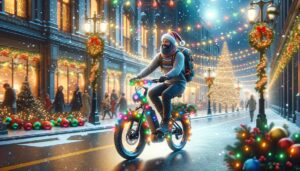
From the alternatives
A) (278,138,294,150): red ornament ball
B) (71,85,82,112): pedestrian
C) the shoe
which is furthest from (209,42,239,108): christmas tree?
(278,138,294,150): red ornament ball

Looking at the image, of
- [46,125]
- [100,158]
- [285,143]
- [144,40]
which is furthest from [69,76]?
[285,143]

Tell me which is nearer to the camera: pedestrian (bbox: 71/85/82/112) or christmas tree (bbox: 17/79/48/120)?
christmas tree (bbox: 17/79/48/120)

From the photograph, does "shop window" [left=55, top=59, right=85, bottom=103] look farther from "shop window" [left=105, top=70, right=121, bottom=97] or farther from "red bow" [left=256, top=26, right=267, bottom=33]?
"red bow" [left=256, top=26, right=267, bottom=33]

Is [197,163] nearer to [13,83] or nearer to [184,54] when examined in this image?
[184,54]

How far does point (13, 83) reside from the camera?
21.1 meters

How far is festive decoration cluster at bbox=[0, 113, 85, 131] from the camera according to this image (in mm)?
14430

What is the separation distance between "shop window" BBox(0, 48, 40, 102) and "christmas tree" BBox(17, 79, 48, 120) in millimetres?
2721

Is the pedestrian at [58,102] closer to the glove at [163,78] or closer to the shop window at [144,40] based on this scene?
the glove at [163,78]

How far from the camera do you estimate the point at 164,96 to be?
7.68 metres

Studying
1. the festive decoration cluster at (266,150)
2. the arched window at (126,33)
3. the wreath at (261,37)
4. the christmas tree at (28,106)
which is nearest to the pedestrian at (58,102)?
the christmas tree at (28,106)

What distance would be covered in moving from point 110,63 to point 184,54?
2480 cm

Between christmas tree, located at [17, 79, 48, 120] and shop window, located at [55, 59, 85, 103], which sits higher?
shop window, located at [55, 59, 85, 103]

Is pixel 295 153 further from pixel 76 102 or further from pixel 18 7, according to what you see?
pixel 18 7

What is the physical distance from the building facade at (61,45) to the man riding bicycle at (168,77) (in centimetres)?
1392
